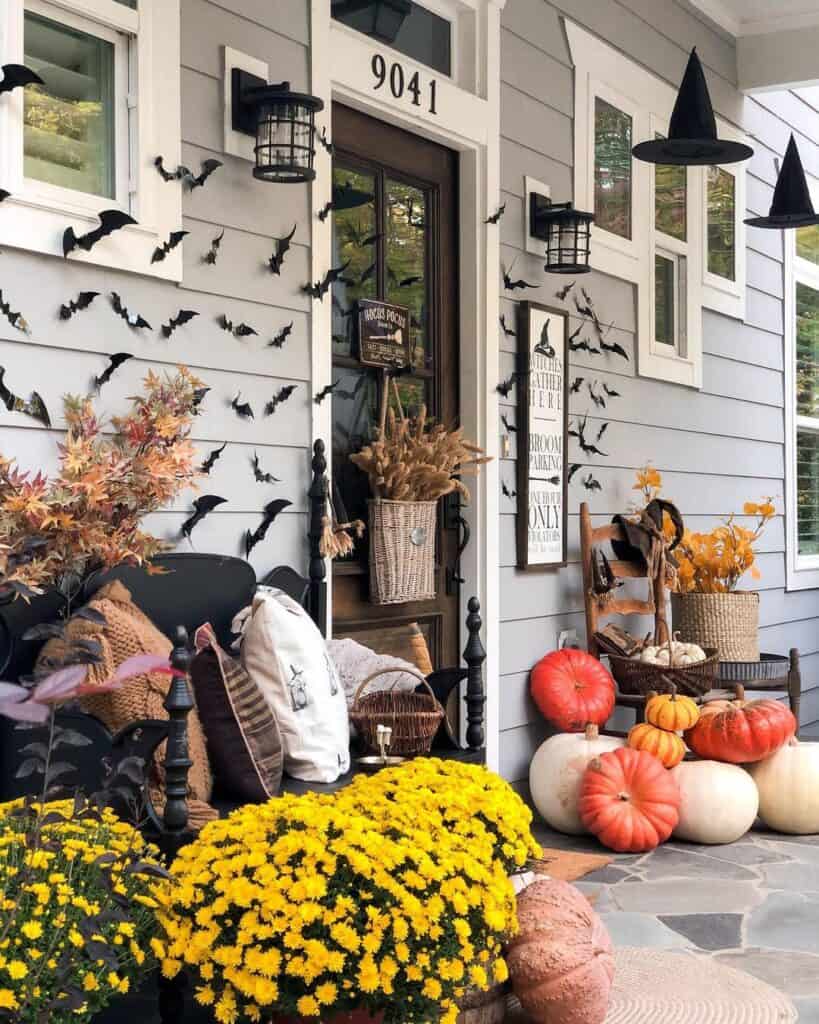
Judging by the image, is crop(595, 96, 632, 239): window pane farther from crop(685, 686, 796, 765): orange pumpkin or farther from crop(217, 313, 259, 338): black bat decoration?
crop(217, 313, 259, 338): black bat decoration

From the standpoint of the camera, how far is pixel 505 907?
2.35m

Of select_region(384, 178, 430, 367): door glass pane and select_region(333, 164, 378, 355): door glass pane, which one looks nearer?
select_region(333, 164, 378, 355): door glass pane

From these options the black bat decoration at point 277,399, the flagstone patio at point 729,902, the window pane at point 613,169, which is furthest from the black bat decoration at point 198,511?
the window pane at point 613,169

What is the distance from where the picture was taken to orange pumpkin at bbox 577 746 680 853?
14.4 ft

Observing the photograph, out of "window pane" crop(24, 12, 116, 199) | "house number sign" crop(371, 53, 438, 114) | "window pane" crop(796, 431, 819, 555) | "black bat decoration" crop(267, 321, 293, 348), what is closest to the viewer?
"window pane" crop(24, 12, 116, 199)

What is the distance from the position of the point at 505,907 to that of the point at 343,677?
4.89ft

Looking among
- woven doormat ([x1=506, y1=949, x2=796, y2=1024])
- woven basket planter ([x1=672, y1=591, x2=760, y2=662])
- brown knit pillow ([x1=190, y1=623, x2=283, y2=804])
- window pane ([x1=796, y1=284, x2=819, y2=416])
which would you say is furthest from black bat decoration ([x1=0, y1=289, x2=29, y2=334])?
window pane ([x1=796, y1=284, x2=819, y2=416])

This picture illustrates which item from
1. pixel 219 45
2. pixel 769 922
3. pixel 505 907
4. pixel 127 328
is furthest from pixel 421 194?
pixel 505 907

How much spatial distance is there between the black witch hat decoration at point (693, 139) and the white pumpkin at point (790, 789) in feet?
6.93

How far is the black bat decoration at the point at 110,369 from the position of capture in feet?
10.6

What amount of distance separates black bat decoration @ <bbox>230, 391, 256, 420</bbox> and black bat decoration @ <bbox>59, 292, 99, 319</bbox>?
0.58m

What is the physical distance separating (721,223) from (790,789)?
3.26 m

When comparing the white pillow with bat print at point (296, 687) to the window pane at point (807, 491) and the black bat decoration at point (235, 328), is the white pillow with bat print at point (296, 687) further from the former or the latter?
the window pane at point (807, 491)

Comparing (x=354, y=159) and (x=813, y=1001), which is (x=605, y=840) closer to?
(x=813, y=1001)
